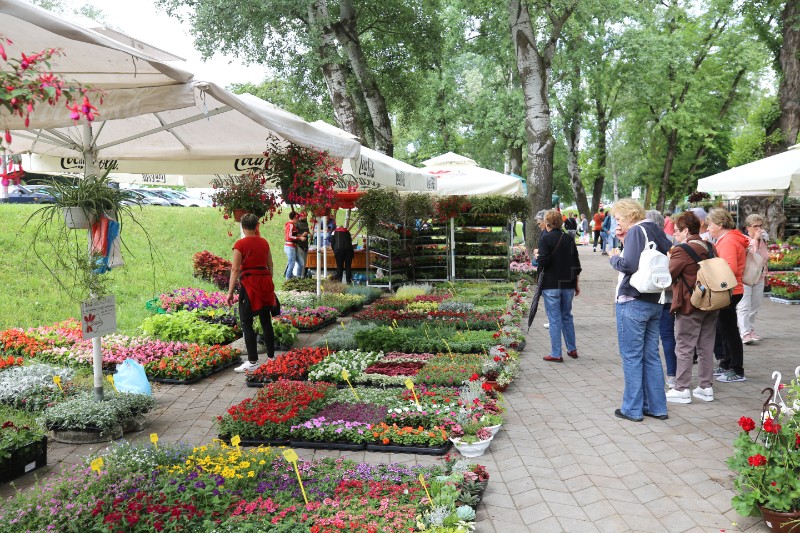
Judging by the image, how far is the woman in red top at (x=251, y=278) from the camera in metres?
7.68

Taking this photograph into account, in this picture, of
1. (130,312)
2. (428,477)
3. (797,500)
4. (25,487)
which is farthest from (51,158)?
(797,500)

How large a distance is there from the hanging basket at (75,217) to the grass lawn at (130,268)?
3.19ft

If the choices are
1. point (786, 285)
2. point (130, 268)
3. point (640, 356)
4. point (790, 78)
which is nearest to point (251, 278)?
point (640, 356)

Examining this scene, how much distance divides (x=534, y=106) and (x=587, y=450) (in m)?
12.6

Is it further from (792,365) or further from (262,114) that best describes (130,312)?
(792,365)

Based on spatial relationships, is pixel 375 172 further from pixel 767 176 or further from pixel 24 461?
pixel 767 176

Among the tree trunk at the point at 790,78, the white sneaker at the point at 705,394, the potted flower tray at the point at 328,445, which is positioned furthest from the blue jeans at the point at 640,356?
the tree trunk at the point at 790,78

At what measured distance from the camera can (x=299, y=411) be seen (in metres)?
5.90

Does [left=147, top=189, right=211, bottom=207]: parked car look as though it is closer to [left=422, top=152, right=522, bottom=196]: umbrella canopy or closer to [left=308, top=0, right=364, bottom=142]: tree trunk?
[left=308, top=0, right=364, bottom=142]: tree trunk

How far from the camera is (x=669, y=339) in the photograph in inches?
282

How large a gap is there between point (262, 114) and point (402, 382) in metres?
3.41

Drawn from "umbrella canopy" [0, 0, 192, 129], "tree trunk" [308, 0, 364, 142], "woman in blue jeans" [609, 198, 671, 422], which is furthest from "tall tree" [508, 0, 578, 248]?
"umbrella canopy" [0, 0, 192, 129]

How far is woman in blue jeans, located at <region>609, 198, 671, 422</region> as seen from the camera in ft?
19.2

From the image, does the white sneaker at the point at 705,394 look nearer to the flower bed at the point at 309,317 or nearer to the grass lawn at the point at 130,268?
the grass lawn at the point at 130,268
